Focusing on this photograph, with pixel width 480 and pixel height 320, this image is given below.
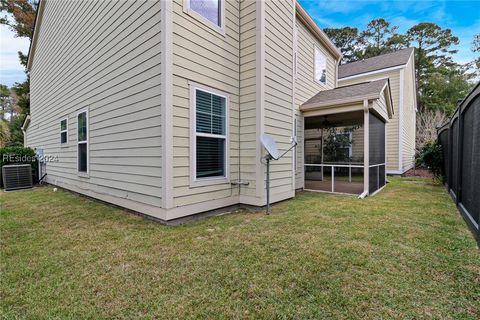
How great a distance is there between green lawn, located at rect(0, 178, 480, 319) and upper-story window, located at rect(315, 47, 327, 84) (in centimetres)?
609

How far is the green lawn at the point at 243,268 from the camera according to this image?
1.79m

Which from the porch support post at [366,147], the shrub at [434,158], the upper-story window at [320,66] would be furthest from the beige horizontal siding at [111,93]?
the shrub at [434,158]

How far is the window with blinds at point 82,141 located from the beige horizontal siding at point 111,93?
0.26 metres

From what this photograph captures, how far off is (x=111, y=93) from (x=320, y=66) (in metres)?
7.25

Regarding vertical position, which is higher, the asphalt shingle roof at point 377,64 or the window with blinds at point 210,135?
the asphalt shingle roof at point 377,64

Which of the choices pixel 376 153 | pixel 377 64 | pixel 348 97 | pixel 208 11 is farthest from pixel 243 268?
pixel 377 64

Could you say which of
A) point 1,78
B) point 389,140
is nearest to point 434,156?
point 389,140

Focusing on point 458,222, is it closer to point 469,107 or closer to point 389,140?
point 469,107

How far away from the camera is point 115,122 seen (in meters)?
4.87

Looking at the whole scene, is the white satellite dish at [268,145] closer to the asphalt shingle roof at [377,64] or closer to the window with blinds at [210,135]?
the window with blinds at [210,135]

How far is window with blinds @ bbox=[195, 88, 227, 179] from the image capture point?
4.13 m

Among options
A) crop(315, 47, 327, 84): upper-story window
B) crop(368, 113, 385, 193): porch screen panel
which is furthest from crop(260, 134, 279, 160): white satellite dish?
crop(315, 47, 327, 84): upper-story window

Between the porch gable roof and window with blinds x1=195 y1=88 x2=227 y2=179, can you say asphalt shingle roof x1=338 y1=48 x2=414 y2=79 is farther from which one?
window with blinds x1=195 y1=88 x2=227 y2=179

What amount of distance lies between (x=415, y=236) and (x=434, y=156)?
6646 mm
